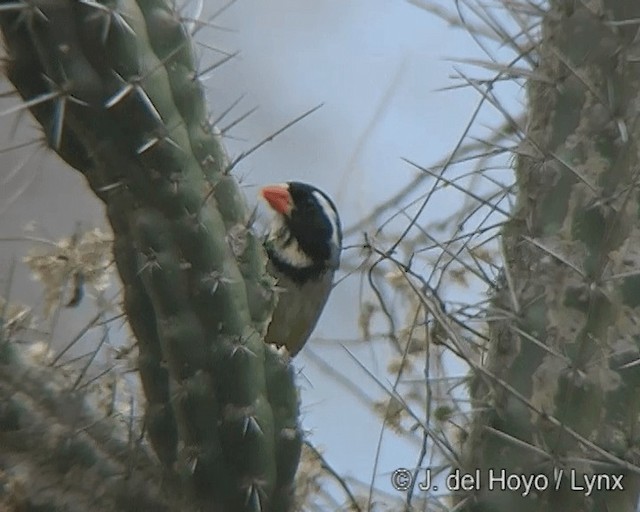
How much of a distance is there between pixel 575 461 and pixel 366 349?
0.72 m

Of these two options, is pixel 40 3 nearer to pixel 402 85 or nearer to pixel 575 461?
pixel 575 461

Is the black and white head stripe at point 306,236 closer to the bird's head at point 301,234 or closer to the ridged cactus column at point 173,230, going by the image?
the bird's head at point 301,234

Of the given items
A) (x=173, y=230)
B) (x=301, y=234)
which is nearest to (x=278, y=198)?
(x=301, y=234)

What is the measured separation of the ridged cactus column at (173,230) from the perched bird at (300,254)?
19.7 inches

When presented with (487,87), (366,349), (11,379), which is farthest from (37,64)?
(366,349)

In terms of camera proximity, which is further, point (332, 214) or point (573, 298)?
point (332, 214)

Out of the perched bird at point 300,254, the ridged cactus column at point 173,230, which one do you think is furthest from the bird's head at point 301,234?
the ridged cactus column at point 173,230

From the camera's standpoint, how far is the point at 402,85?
5.82 feet

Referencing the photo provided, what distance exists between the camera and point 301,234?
1.33 m

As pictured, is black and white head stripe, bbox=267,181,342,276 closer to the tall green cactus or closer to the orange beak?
the orange beak

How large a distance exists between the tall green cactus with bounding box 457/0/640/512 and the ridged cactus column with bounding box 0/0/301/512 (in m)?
0.16

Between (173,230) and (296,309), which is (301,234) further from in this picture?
(173,230)

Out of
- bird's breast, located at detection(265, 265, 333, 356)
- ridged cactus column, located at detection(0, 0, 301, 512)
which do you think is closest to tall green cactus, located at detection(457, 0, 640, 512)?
ridged cactus column, located at detection(0, 0, 301, 512)

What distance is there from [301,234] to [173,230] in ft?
1.93
